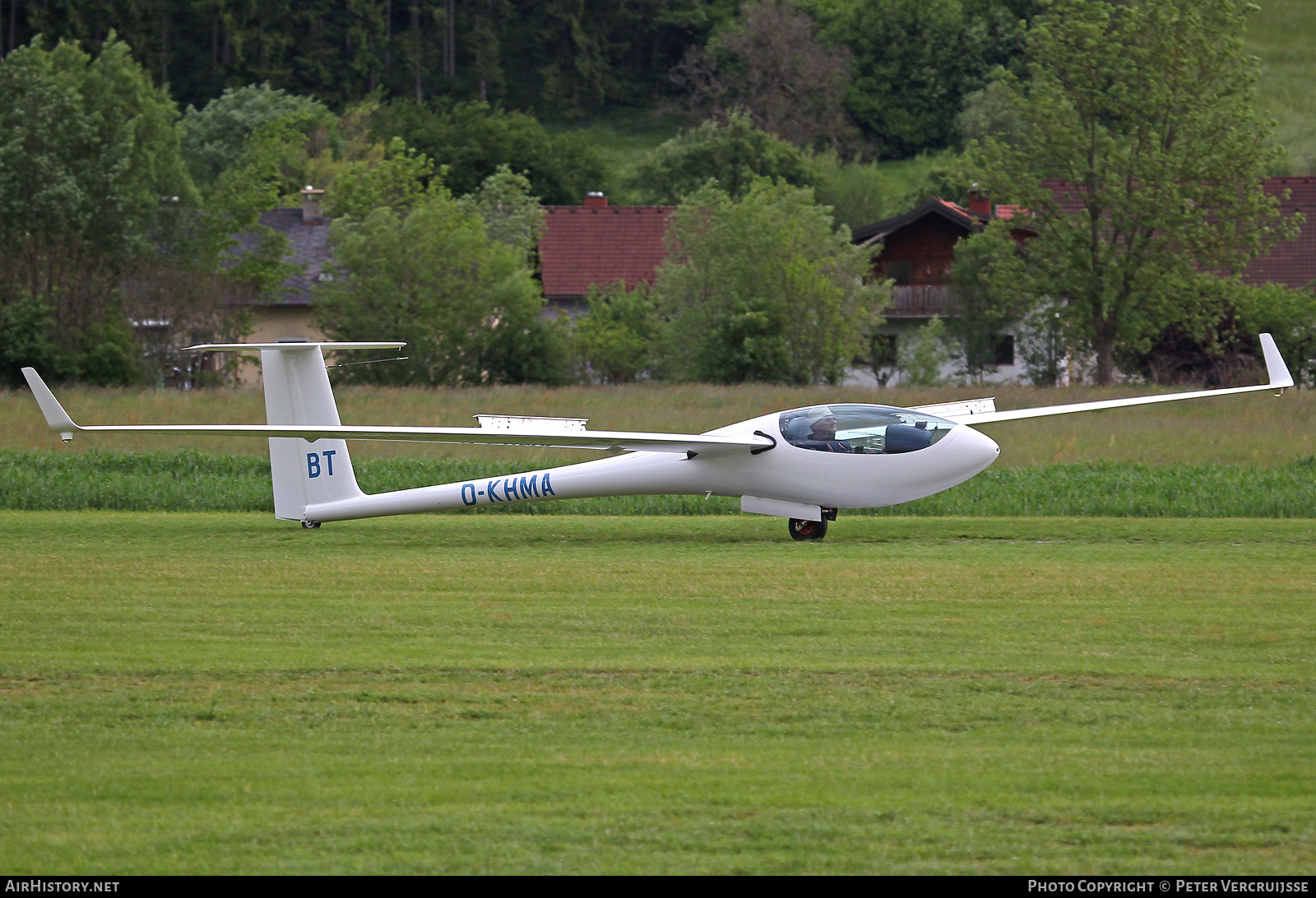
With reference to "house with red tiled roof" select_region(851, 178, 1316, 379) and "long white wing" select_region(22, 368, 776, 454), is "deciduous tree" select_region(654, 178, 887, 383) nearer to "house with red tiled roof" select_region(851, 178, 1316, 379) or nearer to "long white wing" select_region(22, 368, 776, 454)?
"house with red tiled roof" select_region(851, 178, 1316, 379)

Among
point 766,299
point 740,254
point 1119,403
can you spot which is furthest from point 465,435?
point 740,254

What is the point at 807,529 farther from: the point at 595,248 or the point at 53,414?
the point at 595,248

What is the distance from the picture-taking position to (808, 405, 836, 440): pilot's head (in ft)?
52.5

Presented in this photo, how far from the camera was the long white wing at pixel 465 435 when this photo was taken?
14773 mm

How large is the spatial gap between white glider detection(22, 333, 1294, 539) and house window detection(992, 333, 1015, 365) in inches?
1498

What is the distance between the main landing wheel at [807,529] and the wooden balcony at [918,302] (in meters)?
43.6

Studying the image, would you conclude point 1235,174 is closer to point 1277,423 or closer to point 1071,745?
point 1277,423

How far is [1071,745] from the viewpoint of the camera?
7.37 m

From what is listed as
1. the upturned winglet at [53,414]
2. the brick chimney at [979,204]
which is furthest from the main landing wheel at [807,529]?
the brick chimney at [979,204]

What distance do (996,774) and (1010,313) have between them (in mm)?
45344

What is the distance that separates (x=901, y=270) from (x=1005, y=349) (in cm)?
908

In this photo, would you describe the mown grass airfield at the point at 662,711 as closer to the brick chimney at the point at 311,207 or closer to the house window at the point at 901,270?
the house window at the point at 901,270

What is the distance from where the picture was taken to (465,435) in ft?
50.7
